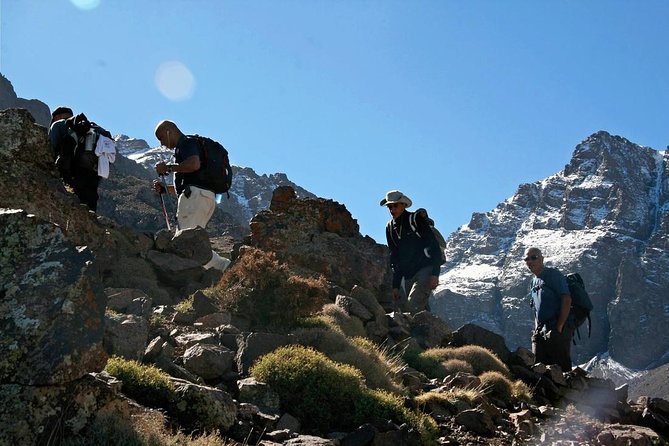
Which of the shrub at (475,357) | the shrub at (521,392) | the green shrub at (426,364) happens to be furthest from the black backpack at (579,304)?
the green shrub at (426,364)

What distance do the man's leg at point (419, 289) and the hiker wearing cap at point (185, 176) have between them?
4873 millimetres

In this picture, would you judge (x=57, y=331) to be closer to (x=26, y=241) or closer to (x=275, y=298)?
(x=26, y=241)

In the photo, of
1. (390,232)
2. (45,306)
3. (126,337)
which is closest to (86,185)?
(126,337)

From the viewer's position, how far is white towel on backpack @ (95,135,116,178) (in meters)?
11.2

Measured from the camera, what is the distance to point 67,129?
37.3ft

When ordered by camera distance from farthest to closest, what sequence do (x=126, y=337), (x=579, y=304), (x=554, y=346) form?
1. (x=579, y=304)
2. (x=554, y=346)
3. (x=126, y=337)

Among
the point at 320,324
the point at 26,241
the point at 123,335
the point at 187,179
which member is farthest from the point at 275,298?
the point at 26,241

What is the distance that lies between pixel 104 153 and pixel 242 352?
4.78 m

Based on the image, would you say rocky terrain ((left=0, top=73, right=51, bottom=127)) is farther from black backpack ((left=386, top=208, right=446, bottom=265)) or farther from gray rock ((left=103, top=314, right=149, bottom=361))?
gray rock ((left=103, top=314, right=149, bottom=361))

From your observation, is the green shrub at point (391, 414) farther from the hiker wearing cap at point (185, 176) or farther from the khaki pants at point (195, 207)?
the khaki pants at point (195, 207)

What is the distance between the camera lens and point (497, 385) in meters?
11.5

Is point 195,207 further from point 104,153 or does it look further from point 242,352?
point 242,352

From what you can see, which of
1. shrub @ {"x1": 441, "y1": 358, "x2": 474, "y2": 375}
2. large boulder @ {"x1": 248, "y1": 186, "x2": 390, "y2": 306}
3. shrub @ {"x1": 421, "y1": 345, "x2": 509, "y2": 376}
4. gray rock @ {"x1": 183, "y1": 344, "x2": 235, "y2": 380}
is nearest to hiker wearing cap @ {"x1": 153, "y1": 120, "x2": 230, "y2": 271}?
large boulder @ {"x1": 248, "y1": 186, "x2": 390, "y2": 306}

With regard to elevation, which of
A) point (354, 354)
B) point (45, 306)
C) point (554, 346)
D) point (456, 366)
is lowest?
point (45, 306)
